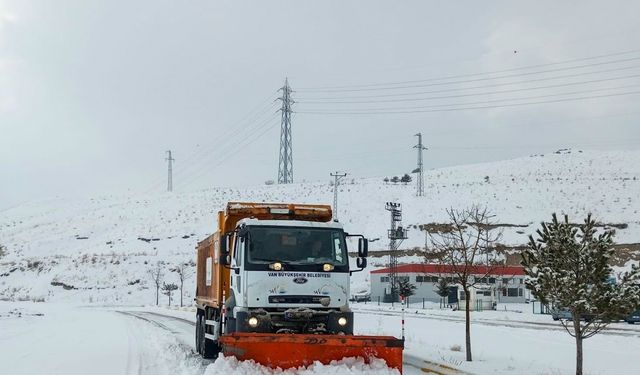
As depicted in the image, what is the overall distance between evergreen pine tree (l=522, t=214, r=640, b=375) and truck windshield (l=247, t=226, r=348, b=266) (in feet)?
11.9

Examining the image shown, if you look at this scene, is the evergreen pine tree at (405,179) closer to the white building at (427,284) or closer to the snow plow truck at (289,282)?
the white building at (427,284)

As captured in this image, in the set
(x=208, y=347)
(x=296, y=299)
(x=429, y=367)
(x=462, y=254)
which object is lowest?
(x=429, y=367)

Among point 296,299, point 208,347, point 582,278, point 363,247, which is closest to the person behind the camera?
point 582,278

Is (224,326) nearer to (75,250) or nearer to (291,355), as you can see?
(291,355)

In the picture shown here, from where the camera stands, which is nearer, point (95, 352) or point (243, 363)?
point (243, 363)

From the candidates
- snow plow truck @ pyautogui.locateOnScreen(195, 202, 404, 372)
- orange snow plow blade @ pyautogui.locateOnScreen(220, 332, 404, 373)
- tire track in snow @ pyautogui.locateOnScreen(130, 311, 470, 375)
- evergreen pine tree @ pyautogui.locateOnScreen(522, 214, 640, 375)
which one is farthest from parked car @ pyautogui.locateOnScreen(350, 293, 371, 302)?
orange snow plow blade @ pyautogui.locateOnScreen(220, 332, 404, 373)

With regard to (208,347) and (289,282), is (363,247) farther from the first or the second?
(208,347)

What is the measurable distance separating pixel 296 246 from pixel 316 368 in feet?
9.04

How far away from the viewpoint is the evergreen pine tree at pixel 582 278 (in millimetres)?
11625

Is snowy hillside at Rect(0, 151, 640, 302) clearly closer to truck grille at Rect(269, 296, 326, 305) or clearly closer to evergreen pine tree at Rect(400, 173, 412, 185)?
evergreen pine tree at Rect(400, 173, 412, 185)

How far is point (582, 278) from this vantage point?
1188 centimetres

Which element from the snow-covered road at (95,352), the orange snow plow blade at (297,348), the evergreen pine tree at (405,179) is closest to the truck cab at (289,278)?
the orange snow plow blade at (297,348)

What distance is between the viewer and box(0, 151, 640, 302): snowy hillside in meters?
75.9

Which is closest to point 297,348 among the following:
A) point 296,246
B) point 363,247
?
point 296,246
